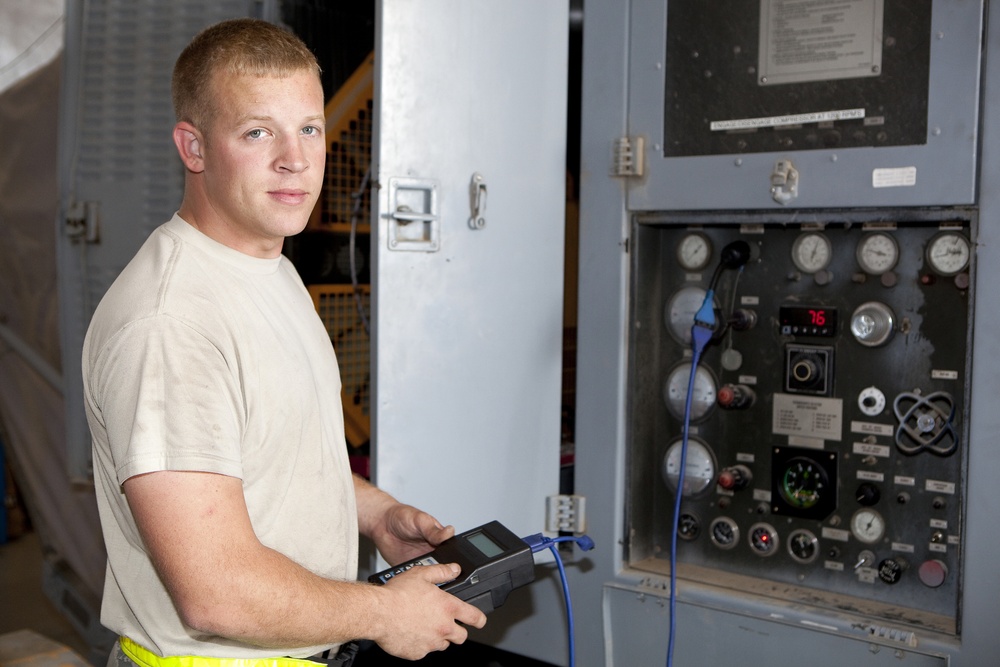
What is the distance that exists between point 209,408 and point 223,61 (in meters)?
0.50

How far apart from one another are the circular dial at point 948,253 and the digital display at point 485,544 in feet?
3.84

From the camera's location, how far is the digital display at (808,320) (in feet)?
7.03

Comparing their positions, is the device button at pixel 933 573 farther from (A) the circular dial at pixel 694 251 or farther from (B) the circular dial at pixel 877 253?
(A) the circular dial at pixel 694 251

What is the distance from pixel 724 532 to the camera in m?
2.31

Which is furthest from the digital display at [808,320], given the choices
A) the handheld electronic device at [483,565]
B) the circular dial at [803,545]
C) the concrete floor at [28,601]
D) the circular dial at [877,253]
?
the concrete floor at [28,601]

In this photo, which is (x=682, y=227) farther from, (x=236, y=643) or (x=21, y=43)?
(x=21, y=43)

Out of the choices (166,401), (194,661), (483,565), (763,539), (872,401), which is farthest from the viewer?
(763,539)

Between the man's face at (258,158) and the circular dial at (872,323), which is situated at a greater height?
the man's face at (258,158)

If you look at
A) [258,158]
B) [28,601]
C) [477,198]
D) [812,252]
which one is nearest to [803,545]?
[812,252]

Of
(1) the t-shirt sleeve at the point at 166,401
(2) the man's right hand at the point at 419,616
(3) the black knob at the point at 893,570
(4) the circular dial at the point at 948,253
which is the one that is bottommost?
(3) the black knob at the point at 893,570

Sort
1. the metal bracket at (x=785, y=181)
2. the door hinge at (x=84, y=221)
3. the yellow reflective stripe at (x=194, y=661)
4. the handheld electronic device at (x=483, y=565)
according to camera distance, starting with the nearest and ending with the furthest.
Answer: the yellow reflective stripe at (x=194, y=661)
the handheld electronic device at (x=483, y=565)
the metal bracket at (x=785, y=181)
the door hinge at (x=84, y=221)

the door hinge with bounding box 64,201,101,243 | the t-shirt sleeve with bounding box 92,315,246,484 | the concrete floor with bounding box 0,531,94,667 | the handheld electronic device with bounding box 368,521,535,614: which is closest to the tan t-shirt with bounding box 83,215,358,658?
the t-shirt sleeve with bounding box 92,315,246,484

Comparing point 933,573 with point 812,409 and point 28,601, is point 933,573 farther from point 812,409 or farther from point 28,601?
point 28,601

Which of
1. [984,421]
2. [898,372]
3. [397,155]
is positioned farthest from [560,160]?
[984,421]
